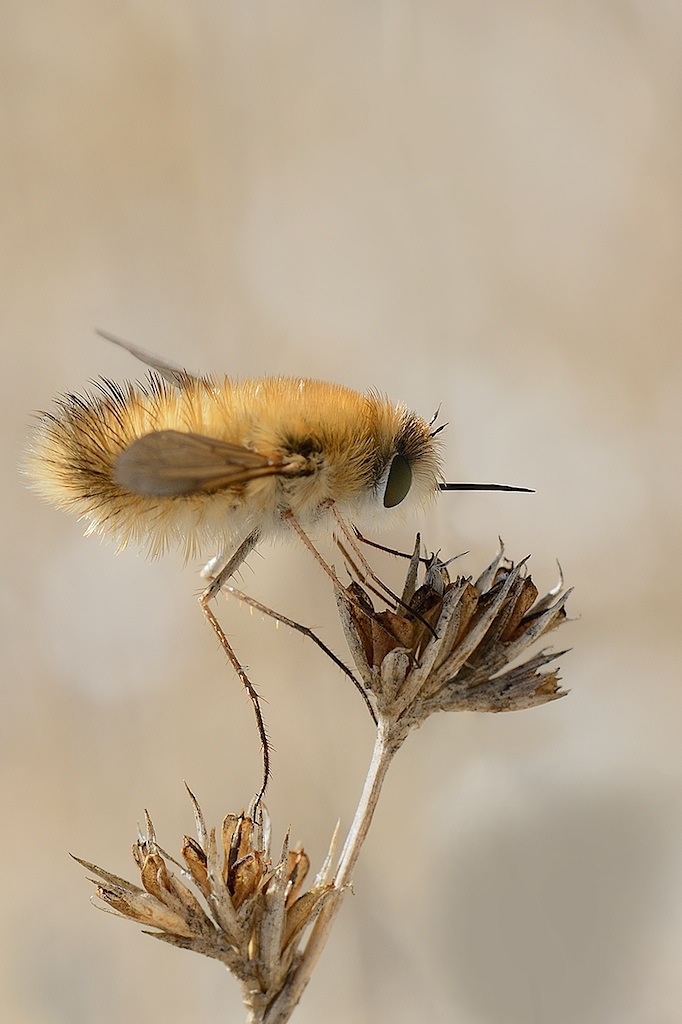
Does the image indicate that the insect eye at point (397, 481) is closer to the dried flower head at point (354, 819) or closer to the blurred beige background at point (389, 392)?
the dried flower head at point (354, 819)

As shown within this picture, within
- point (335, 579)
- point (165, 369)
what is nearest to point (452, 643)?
point (335, 579)

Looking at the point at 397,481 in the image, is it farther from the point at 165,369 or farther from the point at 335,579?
the point at 165,369

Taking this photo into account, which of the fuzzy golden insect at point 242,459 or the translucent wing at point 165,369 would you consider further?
the translucent wing at point 165,369

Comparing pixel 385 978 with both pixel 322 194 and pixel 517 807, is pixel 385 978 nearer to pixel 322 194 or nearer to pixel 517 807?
pixel 517 807

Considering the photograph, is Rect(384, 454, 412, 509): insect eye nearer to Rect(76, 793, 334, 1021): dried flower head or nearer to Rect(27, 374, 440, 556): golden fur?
Rect(27, 374, 440, 556): golden fur

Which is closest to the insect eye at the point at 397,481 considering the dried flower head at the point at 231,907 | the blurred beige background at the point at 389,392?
the dried flower head at the point at 231,907

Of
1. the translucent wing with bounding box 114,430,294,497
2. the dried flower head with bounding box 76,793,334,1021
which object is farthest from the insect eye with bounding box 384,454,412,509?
the dried flower head with bounding box 76,793,334,1021
